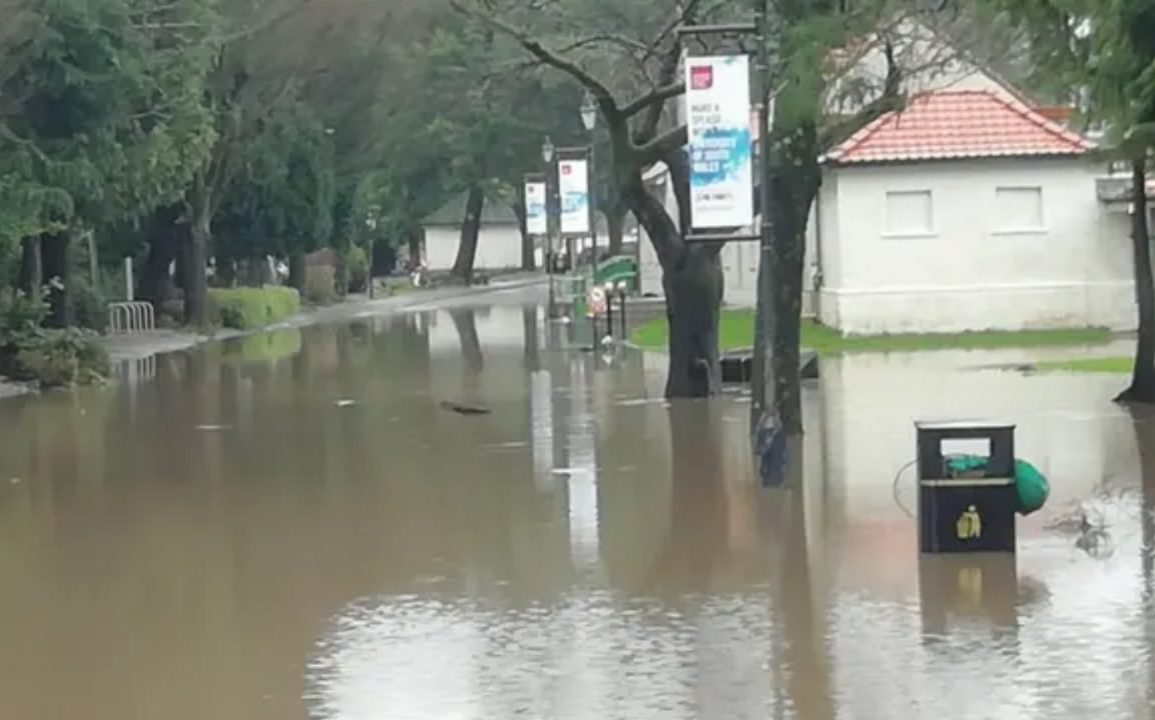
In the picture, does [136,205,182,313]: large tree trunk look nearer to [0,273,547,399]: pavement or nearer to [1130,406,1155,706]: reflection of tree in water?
[0,273,547,399]: pavement

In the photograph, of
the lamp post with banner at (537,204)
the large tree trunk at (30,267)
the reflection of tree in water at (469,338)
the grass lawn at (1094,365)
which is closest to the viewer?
the grass lawn at (1094,365)

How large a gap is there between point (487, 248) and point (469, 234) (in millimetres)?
38340

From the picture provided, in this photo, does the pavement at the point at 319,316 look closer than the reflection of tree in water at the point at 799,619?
No

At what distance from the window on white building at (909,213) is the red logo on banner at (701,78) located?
78.6 ft

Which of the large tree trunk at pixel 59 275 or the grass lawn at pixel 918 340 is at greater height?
the large tree trunk at pixel 59 275

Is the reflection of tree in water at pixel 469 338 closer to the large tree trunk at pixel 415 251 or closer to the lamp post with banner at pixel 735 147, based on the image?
the lamp post with banner at pixel 735 147

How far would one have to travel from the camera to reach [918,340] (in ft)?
138

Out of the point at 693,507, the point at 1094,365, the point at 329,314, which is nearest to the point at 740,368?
the point at 1094,365

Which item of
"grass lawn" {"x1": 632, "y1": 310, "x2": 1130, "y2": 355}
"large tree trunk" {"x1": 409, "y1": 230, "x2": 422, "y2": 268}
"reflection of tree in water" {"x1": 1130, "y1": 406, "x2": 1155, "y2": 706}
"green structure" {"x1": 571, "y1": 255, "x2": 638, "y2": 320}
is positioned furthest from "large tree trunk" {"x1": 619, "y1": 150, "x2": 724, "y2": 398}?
"large tree trunk" {"x1": 409, "y1": 230, "x2": 422, "y2": 268}

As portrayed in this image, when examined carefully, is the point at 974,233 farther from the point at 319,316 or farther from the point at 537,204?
the point at 319,316

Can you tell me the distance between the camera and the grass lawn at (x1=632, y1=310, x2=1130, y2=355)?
4038 cm

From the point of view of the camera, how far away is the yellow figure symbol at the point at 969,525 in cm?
1493

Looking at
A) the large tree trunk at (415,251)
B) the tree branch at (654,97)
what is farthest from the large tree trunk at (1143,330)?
the large tree trunk at (415,251)

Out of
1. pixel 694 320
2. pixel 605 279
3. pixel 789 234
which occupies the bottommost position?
pixel 694 320
